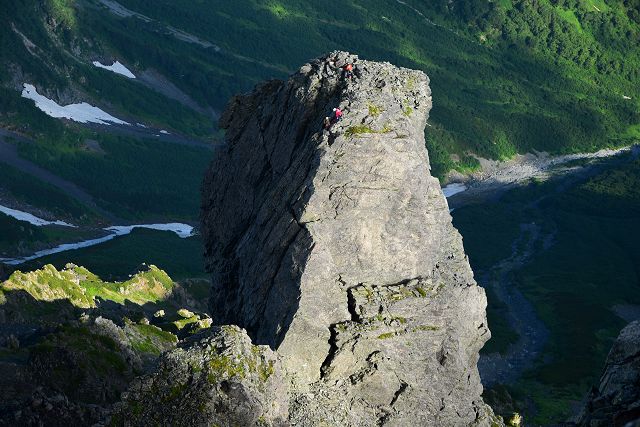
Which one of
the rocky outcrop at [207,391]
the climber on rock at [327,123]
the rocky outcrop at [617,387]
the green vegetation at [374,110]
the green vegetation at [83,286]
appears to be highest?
the green vegetation at [374,110]

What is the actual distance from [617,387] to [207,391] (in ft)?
60.3

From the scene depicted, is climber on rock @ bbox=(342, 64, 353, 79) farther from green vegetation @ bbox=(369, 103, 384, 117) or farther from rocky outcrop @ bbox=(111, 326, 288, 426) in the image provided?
rocky outcrop @ bbox=(111, 326, 288, 426)

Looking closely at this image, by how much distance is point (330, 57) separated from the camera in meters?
66.9

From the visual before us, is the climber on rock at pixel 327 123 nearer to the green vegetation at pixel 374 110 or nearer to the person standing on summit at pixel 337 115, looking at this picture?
the person standing on summit at pixel 337 115

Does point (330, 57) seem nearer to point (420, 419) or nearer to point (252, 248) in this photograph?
point (252, 248)

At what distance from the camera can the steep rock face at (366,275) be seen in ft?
184

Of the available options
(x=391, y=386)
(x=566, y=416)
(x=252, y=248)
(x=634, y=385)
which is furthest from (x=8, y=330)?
(x=566, y=416)

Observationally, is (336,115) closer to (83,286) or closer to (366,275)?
(366,275)

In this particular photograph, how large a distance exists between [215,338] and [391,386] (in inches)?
443

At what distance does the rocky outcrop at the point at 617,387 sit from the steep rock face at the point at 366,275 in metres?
11.2

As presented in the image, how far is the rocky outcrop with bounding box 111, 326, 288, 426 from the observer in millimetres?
49188

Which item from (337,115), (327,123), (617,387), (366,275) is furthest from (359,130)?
(617,387)

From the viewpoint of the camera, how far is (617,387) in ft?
156

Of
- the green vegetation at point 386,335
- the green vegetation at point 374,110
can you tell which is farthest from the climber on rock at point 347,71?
the green vegetation at point 386,335
